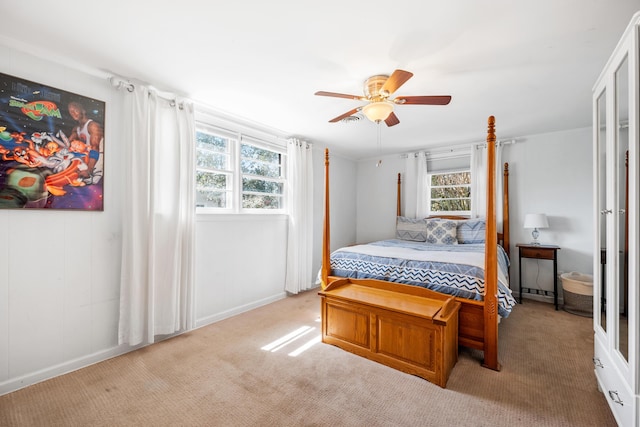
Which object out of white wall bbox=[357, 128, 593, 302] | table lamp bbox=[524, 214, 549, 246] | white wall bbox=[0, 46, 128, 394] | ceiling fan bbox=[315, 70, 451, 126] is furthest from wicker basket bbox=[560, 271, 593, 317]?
white wall bbox=[0, 46, 128, 394]

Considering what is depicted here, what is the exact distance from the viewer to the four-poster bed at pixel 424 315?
2.01 meters

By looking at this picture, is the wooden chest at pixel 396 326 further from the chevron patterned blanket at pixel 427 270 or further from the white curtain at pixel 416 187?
the white curtain at pixel 416 187

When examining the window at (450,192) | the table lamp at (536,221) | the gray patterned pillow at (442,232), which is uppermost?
the window at (450,192)

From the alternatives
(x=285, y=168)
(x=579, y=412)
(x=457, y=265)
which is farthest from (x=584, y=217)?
(x=285, y=168)

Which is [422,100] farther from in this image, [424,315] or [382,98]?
[424,315]

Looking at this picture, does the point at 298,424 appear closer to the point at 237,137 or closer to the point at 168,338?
the point at 168,338

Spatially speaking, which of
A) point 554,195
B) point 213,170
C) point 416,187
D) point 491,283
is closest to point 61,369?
point 213,170

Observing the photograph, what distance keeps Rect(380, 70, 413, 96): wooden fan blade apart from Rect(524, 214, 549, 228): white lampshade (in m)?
3.00

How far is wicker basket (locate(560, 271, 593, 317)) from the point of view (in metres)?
3.25

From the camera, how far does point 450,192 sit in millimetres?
4648

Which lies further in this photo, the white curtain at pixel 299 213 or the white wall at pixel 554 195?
the white curtain at pixel 299 213

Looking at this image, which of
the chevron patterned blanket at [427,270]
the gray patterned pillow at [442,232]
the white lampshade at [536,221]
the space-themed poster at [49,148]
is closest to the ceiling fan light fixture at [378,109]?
the chevron patterned blanket at [427,270]

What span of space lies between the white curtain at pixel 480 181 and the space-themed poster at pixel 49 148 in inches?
182

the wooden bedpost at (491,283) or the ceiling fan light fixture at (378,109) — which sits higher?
the ceiling fan light fixture at (378,109)
